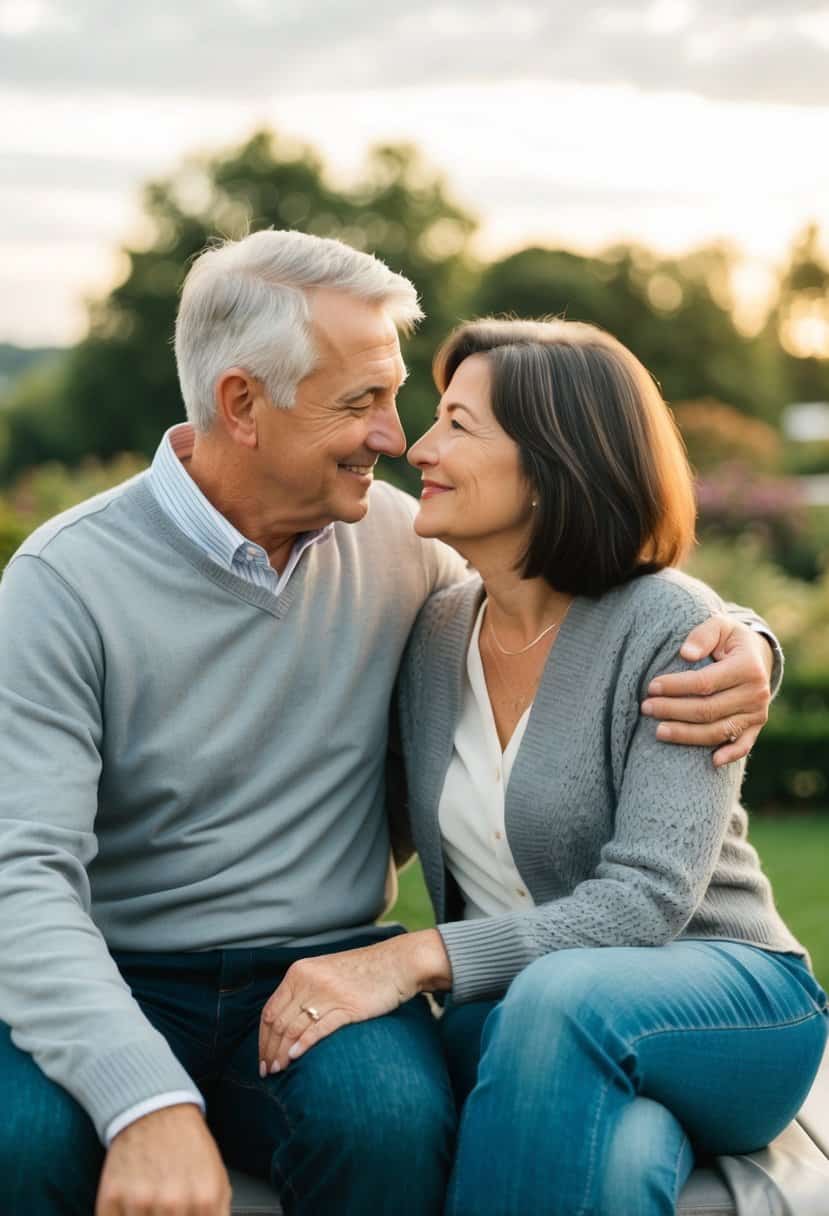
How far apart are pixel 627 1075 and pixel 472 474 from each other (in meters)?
0.99

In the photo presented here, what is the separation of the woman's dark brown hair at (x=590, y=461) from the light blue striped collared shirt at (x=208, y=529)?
45 cm

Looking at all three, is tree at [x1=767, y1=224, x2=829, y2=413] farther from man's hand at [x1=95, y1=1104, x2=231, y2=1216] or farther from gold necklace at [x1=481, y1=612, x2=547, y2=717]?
man's hand at [x1=95, y1=1104, x2=231, y2=1216]

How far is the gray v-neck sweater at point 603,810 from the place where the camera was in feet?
7.15

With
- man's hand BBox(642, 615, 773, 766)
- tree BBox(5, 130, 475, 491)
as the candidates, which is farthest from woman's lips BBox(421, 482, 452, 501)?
tree BBox(5, 130, 475, 491)

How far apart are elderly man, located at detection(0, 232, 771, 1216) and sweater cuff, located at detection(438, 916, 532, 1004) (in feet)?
0.37

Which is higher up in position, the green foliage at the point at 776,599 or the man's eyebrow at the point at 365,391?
the man's eyebrow at the point at 365,391

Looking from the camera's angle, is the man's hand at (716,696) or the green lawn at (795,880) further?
the green lawn at (795,880)

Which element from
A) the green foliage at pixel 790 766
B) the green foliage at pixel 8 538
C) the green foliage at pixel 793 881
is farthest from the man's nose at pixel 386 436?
the green foliage at pixel 790 766

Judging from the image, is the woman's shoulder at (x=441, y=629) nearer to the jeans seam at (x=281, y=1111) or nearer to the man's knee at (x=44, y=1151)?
the jeans seam at (x=281, y=1111)

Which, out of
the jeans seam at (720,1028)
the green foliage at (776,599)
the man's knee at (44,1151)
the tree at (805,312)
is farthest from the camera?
the tree at (805,312)

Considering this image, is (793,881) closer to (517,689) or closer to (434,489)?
(517,689)

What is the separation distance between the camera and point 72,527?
2410 millimetres

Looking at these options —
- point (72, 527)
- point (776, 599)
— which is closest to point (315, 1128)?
point (72, 527)

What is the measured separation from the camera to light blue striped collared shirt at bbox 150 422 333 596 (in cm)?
245
